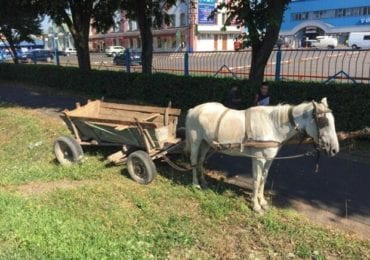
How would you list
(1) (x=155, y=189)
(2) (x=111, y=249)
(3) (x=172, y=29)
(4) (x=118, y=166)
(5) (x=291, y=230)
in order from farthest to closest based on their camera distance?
(3) (x=172, y=29), (4) (x=118, y=166), (1) (x=155, y=189), (5) (x=291, y=230), (2) (x=111, y=249)

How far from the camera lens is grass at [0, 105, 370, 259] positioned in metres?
5.13

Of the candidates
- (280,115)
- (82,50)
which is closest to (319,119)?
(280,115)

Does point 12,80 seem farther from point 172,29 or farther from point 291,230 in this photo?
point 172,29

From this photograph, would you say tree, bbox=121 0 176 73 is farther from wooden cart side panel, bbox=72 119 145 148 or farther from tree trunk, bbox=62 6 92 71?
wooden cart side panel, bbox=72 119 145 148

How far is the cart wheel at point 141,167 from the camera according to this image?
7.23 metres

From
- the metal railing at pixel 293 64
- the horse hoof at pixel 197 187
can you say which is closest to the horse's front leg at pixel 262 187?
the horse hoof at pixel 197 187

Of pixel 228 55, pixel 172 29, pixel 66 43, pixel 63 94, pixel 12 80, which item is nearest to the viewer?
pixel 228 55

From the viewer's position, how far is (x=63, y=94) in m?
18.9

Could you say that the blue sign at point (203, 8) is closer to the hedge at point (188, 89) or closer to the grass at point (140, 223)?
the hedge at point (188, 89)

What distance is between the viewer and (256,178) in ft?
20.1

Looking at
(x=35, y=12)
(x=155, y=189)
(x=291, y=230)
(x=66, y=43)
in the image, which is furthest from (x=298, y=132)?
(x=66, y=43)

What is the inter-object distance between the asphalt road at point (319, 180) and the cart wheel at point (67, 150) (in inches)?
98.6

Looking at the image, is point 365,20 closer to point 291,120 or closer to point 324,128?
point 291,120

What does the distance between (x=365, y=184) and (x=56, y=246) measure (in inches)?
193
